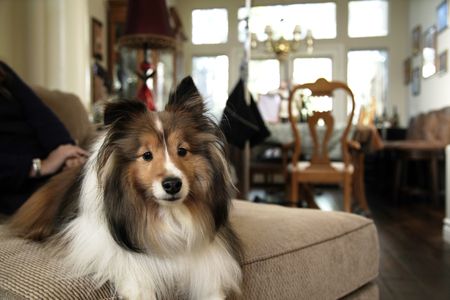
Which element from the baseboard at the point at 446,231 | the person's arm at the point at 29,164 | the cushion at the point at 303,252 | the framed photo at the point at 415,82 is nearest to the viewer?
the cushion at the point at 303,252

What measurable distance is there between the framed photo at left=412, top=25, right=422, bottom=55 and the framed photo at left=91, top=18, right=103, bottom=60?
3057mm

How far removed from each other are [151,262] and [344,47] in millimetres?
2262

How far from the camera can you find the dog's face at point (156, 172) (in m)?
1.03

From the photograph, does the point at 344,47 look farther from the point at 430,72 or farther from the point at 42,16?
the point at 430,72

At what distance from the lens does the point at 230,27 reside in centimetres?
249

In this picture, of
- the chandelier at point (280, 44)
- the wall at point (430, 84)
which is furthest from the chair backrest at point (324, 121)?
the wall at point (430, 84)

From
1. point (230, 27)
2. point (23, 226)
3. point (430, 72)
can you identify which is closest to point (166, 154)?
point (23, 226)

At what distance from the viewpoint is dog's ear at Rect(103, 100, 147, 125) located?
41.8 inches

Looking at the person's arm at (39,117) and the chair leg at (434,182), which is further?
the chair leg at (434,182)

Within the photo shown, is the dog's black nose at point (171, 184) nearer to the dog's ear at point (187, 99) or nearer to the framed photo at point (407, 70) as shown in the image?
the dog's ear at point (187, 99)

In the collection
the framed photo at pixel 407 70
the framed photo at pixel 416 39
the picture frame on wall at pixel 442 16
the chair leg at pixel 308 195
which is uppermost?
the picture frame on wall at pixel 442 16

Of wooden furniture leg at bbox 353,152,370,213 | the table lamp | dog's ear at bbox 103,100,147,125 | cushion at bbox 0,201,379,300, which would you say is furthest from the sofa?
wooden furniture leg at bbox 353,152,370,213

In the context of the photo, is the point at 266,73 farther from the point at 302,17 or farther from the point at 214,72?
the point at 302,17

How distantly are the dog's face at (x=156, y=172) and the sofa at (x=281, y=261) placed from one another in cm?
15
